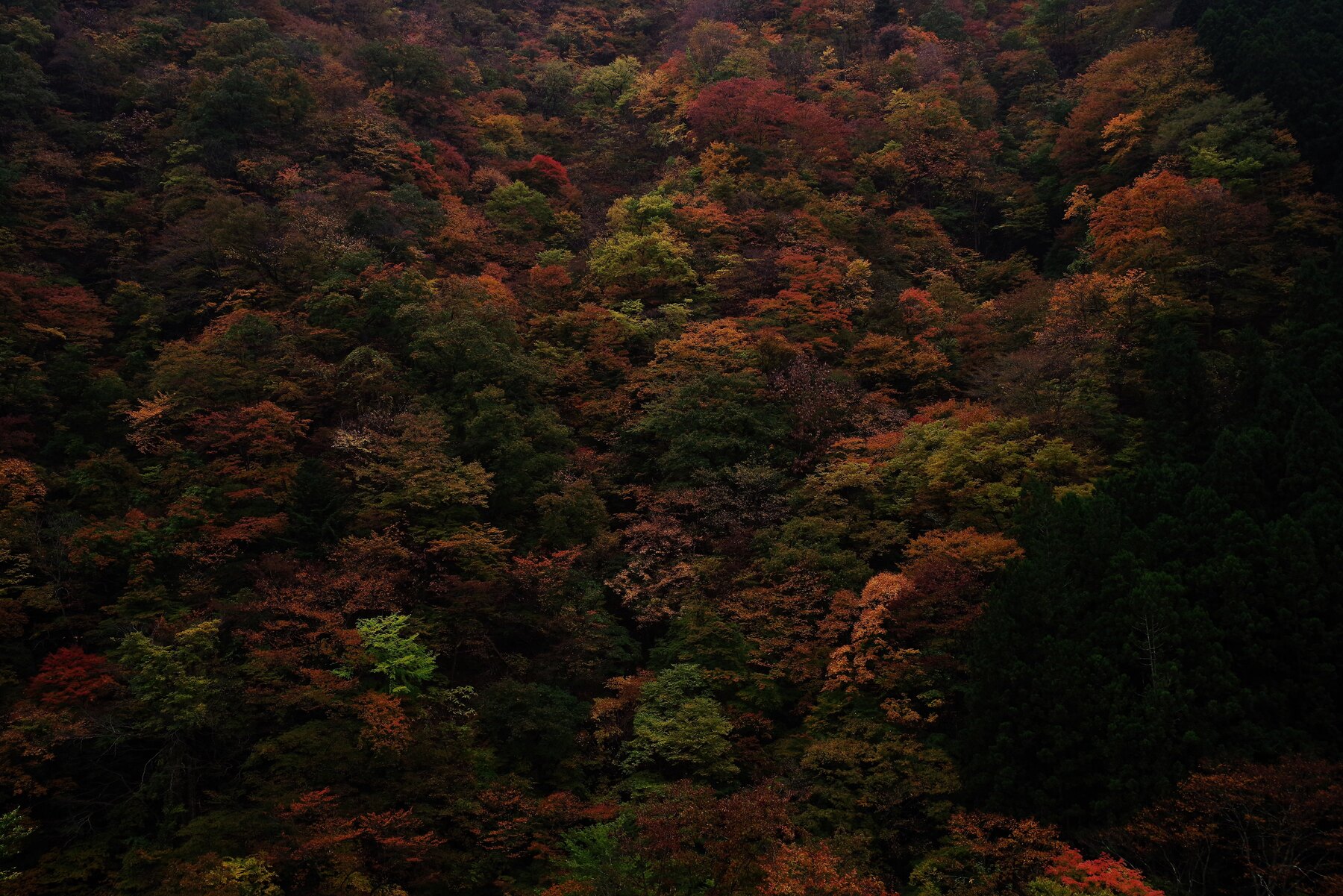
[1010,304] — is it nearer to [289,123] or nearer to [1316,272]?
[1316,272]

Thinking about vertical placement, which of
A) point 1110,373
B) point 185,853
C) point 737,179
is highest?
point 737,179

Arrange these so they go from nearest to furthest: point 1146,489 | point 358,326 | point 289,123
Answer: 1. point 1146,489
2. point 358,326
3. point 289,123

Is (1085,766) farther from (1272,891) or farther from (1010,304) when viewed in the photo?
(1010,304)

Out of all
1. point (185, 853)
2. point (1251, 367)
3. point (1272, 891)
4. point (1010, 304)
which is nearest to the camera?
point (1272, 891)

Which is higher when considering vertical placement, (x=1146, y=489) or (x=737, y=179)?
(x=737, y=179)

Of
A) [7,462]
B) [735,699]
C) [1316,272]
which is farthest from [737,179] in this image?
[7,462]

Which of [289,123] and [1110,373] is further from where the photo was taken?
[289,123]
